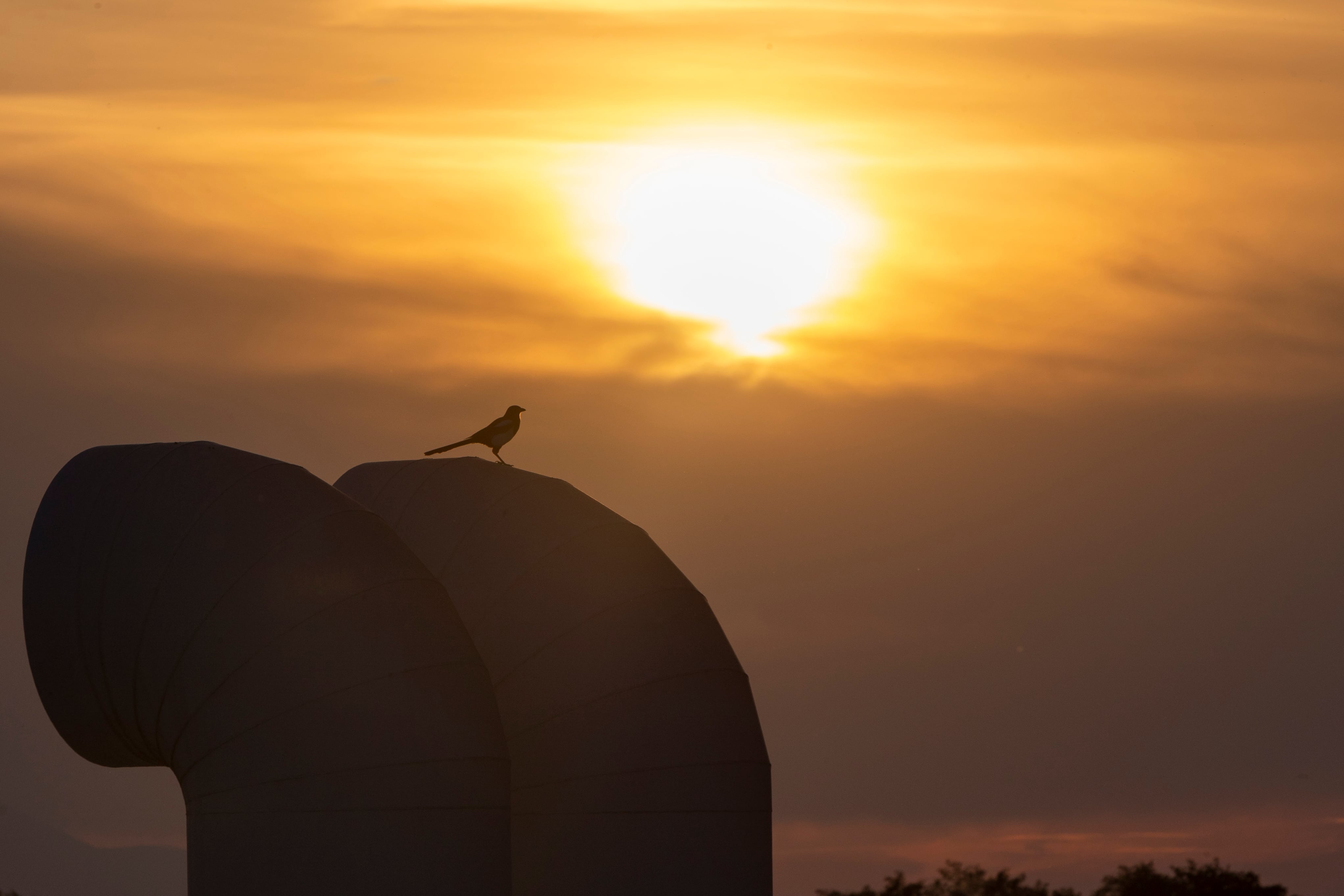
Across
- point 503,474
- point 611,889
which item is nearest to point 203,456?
point 503,474

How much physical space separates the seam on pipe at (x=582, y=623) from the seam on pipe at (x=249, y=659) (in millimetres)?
6576

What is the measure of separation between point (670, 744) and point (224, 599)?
36.5 feet

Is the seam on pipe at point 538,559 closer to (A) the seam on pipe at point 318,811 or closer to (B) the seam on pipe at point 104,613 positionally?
(B) the seam on pipe at point 104,613

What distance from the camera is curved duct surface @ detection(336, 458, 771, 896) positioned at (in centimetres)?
3666

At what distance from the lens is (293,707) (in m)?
29.6

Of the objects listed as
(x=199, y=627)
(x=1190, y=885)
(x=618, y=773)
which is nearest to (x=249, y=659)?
(x=199, y=627)

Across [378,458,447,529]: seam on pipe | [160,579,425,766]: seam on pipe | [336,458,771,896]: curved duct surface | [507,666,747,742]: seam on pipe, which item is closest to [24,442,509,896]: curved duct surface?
[160,579,425,766]: seam on pipe

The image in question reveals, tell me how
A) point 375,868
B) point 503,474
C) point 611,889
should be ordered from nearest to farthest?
point 375,868
point 611,889
point 503,474

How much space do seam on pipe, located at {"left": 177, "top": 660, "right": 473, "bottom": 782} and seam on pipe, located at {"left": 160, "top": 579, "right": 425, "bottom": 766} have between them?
442mm

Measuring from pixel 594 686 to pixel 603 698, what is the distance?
0.30 metres

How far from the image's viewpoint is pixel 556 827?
120ft

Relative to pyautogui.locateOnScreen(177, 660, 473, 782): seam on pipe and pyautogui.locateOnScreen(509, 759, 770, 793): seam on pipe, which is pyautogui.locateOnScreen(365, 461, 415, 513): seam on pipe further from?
pyautogui.locateOnScreen(177, 660, 473, 782): seam on pipe

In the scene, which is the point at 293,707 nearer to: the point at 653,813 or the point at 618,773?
the point at 618,773

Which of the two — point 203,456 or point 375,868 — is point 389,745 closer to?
point 375,868
